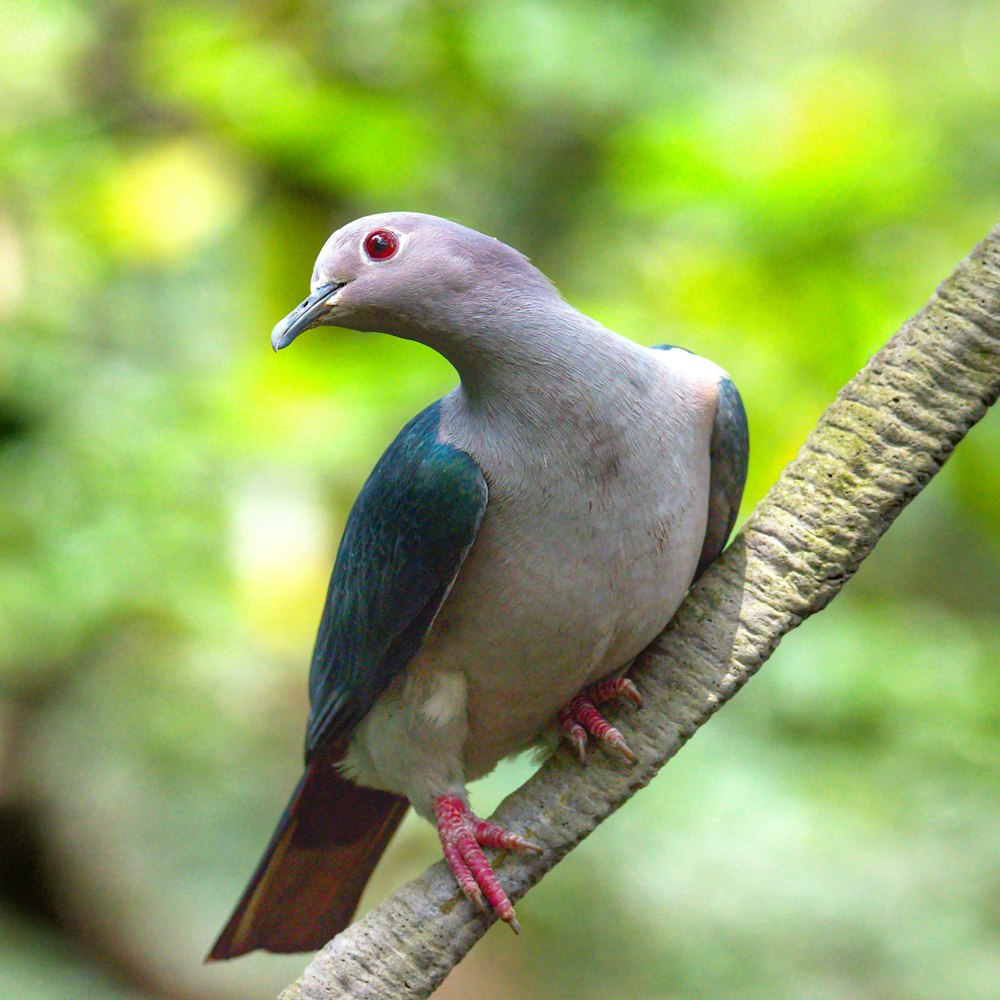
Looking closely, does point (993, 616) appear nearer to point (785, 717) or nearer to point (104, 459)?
point (785, 717)

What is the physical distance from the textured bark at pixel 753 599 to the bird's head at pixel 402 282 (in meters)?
0.69

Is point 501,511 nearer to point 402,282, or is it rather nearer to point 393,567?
point 393,567

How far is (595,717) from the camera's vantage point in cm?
238

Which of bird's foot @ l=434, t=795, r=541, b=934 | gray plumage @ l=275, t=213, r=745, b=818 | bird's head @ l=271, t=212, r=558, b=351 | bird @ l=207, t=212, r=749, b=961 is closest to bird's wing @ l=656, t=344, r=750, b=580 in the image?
bird @ l=207, t=212, r=749, b=961

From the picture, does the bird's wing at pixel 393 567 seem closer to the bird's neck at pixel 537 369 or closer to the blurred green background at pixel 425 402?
the bird's neck at pixel 537 369

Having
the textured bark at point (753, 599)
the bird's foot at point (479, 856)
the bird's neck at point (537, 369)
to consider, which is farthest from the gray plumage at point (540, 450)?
the bird's foot at point (479, 856)

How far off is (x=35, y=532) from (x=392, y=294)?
378 centimetres

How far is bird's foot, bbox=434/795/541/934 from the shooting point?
7.46 ft

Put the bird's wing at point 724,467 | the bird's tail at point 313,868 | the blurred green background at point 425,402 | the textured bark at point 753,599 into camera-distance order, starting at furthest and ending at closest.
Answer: the blurred green background at point 425,402 → the bird's tail at point 313,868 → the bird's wing at point 724,467 → the textured bark at point 753,599

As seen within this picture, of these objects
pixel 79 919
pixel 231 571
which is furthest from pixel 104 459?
pixel 79 919

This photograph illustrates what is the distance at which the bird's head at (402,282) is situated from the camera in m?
2.23

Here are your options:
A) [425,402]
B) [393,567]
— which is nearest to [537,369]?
[393,567]

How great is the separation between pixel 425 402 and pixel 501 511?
2628 mm

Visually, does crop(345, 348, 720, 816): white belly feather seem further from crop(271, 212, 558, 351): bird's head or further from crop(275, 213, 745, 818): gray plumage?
crop(271, 212, 558, 351): bird's head
